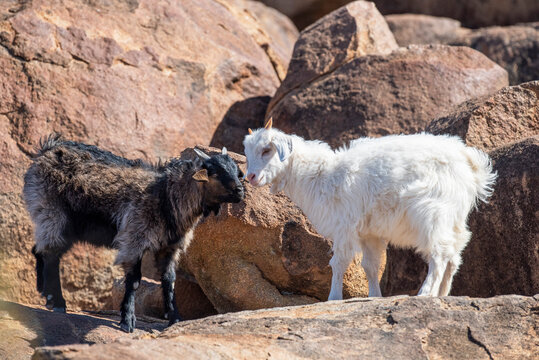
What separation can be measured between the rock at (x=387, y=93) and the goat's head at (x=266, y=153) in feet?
9.05

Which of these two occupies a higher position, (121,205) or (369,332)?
(121,205)

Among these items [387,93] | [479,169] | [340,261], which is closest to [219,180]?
[340,261]

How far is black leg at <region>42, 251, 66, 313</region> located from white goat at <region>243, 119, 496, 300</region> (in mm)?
2239

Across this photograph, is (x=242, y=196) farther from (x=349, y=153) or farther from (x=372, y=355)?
(x=372, y=355)

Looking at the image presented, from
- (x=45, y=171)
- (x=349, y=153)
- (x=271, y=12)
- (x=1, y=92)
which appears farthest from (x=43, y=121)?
(x=271, y=12)

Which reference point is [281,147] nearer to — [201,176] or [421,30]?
[201,176]

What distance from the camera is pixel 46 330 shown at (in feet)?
21.7

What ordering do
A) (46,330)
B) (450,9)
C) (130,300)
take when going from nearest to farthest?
(46,330), (130,300), (450,9)

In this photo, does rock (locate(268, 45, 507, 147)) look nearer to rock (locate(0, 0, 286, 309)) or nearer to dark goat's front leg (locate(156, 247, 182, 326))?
rock (locate(0, 0, 286, 309))

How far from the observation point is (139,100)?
10.3 meters

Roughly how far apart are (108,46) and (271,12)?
25.8 ft

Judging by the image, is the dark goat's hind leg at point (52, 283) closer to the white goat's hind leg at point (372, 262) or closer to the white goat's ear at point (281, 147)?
the white goat's ear at point (281, 147)

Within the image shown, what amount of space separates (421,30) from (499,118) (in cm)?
833

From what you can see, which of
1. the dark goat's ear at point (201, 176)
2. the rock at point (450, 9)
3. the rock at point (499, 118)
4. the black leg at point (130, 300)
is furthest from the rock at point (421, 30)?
the black leg at point (130, 300)
